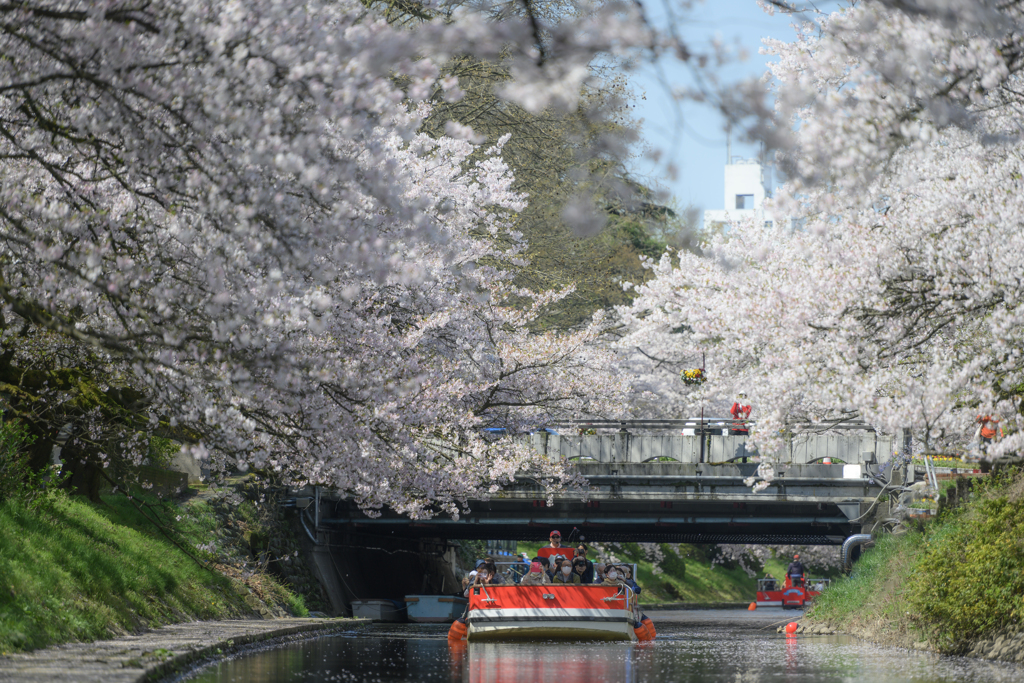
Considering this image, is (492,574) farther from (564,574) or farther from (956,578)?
(956,578)

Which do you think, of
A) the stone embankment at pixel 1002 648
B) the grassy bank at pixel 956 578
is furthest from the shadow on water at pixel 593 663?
the grassy bank at pixel 956 578

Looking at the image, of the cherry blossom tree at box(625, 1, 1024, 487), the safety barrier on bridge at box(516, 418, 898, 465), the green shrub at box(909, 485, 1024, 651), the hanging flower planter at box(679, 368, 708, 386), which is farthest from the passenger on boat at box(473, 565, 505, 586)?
the hanging flower planter at box(679, 368, 708, 386)

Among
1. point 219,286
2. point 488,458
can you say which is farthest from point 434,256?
point 219,286

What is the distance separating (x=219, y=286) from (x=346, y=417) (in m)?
6.64

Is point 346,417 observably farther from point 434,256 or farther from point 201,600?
point 201,600

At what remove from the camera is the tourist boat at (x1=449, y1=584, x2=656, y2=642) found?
961 inches

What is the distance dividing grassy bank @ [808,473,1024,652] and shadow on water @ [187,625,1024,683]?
23.4 inches

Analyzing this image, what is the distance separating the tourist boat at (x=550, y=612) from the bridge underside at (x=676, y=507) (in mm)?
6922

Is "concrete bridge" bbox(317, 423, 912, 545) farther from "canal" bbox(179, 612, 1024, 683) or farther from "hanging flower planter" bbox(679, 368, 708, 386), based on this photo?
"canal" bbox(179, 612, 1024, 683)

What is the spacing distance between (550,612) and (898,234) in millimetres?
11350

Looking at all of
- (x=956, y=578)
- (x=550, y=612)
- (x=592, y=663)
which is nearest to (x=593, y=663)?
(x=592, y=663)

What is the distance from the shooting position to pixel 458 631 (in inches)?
1011

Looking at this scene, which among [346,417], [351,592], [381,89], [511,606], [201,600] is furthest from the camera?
[351,592]

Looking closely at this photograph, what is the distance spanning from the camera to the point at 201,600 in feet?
73.0
